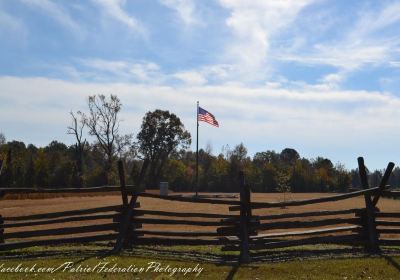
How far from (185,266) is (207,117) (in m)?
34.9

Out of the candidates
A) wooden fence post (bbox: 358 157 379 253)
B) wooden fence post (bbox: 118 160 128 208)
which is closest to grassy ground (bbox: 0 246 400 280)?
wooden fence post (bbox: 358 157 379 253)

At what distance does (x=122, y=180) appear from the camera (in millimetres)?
11906

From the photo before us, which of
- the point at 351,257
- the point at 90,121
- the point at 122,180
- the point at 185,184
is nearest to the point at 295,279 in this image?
the point at 351,257

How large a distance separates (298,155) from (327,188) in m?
42.6

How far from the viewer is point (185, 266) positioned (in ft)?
32.0

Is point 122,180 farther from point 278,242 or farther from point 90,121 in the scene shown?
point 90,121

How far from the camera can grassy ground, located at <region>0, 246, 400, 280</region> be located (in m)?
9.03

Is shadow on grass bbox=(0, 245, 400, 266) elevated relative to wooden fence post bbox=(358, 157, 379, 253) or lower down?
lower down

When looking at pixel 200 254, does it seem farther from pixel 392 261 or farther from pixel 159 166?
pixel 159 166

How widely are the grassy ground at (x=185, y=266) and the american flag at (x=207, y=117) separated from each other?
33121mm

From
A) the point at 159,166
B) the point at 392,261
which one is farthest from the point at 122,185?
the point at 159,166

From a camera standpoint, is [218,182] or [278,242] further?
[218,182]

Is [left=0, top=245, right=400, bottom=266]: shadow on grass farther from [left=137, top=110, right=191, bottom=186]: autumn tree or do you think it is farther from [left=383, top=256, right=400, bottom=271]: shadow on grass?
[left=137, top=110, right=191, bottom=186]: autumn tree

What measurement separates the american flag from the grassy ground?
3312cm
